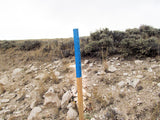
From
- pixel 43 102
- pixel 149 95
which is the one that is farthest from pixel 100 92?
pixel 43 102

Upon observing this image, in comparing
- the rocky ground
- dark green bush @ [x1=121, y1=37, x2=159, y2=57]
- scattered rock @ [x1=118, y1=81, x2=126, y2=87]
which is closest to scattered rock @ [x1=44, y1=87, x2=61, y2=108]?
the rocky ground

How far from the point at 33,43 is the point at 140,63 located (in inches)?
264

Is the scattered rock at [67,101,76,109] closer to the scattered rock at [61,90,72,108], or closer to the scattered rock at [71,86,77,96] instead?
the scattered rock at [61,90,72,108]

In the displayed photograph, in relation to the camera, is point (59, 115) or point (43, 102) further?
point (43, 102)

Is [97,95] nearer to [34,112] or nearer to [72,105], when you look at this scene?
[72,105]

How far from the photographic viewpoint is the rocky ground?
2.09 m

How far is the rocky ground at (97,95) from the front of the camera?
2.09 m

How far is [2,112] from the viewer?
8.68 ft

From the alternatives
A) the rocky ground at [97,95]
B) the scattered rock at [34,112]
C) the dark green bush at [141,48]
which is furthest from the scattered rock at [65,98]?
the dark green bush at [141,48]

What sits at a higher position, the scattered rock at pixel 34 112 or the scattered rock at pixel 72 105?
the scattered rock at pixel 72 105

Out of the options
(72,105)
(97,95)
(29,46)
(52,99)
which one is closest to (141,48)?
(97,95)

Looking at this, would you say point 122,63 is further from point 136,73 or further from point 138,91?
point 138,91

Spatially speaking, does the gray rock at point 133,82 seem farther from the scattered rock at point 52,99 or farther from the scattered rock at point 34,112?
the scattered rock at point 34,112

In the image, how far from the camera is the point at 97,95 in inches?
96.6
